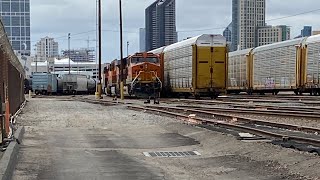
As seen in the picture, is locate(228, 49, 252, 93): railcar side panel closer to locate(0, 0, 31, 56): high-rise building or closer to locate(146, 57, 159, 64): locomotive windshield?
locate(146, 57, 159, 64): locomotive windshield

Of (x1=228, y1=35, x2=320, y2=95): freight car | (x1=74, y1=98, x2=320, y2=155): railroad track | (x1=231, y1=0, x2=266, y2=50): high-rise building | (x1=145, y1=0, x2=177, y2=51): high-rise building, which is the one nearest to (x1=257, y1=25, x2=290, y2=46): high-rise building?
(x1=231, y1=0, x2=266, y2=50): high-rise building

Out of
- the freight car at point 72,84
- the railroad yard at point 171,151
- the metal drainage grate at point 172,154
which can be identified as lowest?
the metal drainage grate at point 172,154

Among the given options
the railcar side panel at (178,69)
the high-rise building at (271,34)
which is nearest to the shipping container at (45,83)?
the high-rise building at (271,34)

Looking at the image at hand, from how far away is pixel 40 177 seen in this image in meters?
8.77

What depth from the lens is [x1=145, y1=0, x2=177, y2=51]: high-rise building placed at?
64562 millimetres

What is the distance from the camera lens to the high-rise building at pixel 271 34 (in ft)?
218

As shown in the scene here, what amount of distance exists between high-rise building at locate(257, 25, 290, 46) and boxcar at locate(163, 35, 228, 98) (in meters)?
28.5

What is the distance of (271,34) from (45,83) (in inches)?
1288

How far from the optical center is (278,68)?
142ft

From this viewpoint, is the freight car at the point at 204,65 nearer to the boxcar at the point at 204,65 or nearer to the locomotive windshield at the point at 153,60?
the boxcar at the point at 204,65

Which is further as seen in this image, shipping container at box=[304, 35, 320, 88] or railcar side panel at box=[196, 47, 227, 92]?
railcar side panel at box=[196, 47, 227, 92]

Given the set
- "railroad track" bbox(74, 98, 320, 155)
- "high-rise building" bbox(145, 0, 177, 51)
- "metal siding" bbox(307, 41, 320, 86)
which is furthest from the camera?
"high-rise building" bbox(145, 0, 177, 51)

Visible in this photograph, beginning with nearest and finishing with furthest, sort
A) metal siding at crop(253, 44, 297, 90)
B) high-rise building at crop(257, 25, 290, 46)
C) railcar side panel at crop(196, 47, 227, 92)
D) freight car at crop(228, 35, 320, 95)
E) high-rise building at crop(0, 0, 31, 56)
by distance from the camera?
freight car at crop(228, 35, 320, 95) → railcar side panel at crop(196, 47, 227, 92) → metal siding at crop(253, 44, 297, 90) → high-rise building at crop(257, 25, 290, 46) → high-rise building at crop(0, 0, 31, 56)

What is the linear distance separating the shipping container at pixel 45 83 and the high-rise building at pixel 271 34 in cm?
2985
